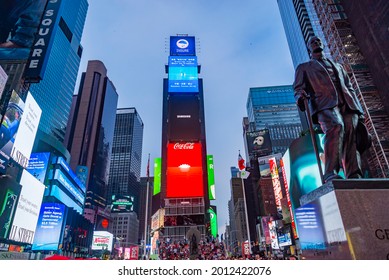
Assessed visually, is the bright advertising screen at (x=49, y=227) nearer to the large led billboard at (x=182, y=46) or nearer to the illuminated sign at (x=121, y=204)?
the large led billboard at (x=182, y=46)

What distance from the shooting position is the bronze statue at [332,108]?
3.64m

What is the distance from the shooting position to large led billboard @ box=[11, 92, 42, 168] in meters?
22.3

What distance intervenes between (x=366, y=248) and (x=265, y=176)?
56.7 metres

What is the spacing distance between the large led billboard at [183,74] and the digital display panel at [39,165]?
2632 cm

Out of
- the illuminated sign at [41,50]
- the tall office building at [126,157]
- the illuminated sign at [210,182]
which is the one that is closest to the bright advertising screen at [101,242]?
the illuminated sign at [210,182]

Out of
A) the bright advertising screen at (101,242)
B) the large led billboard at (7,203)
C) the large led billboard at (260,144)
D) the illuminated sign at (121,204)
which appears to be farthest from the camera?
the illuminated sign at (121,204)

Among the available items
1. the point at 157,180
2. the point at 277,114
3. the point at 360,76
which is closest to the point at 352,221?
the point at 360,76

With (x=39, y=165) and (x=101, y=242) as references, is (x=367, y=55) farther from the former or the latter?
(x=101, y=242)

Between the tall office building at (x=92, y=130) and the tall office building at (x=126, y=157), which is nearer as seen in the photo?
the tall office building at (x=92, y=130)

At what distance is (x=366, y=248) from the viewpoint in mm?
2629

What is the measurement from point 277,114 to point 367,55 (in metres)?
74.5

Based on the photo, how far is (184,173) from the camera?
3944 centimetres

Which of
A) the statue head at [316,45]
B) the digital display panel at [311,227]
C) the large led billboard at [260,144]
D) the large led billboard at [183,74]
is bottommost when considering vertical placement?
the digital display panel at [311,227]

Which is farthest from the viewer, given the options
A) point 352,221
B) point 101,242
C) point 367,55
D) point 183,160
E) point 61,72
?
point 61,72
